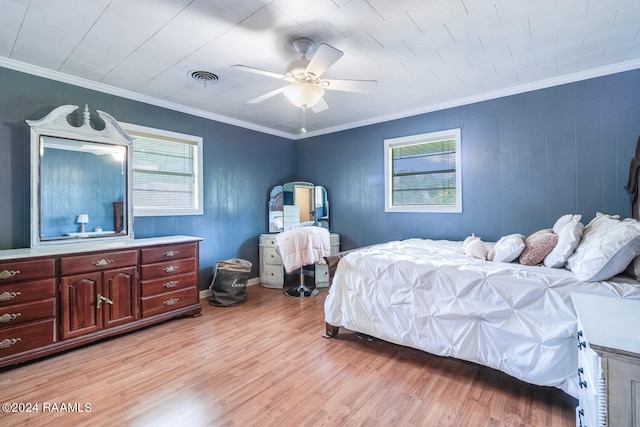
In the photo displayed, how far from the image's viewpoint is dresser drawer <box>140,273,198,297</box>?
2.90 m

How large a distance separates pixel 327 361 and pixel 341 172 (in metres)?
3.05

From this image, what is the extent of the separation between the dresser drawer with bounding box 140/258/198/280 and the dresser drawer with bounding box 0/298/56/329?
69 cm

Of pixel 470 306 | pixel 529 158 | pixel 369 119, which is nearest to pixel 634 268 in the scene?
pixel 470 306

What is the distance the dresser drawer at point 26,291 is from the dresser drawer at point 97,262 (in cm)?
13

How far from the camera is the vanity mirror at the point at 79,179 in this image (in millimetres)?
2684

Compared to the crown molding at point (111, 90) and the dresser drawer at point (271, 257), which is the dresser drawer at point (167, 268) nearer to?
the dresser drawer at point (271, 257)

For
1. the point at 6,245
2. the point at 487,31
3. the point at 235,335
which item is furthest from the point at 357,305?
the point at 6,245

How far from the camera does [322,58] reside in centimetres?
199

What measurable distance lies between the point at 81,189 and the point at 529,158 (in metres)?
4.73

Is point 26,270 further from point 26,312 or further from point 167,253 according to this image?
point 167,253

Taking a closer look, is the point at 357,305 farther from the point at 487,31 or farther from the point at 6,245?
the point at 6,245

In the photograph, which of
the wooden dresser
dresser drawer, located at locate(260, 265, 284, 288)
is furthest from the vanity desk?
the wooden dresser

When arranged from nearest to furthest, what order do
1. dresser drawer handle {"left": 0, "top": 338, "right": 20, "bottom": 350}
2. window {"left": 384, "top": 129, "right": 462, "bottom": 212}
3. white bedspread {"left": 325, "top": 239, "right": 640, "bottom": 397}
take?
1. white bedspread {"left": 325, "top": 239, "right": 640, "bottom": 397}
2. dresser drawer handle {"left": 0, "top": 338, "right": 20, "bottom": 350}
3. window {"left": 384, "top": 129, "right": 462, "bottom": 212}

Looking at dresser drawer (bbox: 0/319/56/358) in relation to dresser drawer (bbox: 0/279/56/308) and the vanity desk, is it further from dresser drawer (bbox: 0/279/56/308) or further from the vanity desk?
the vanity desk
